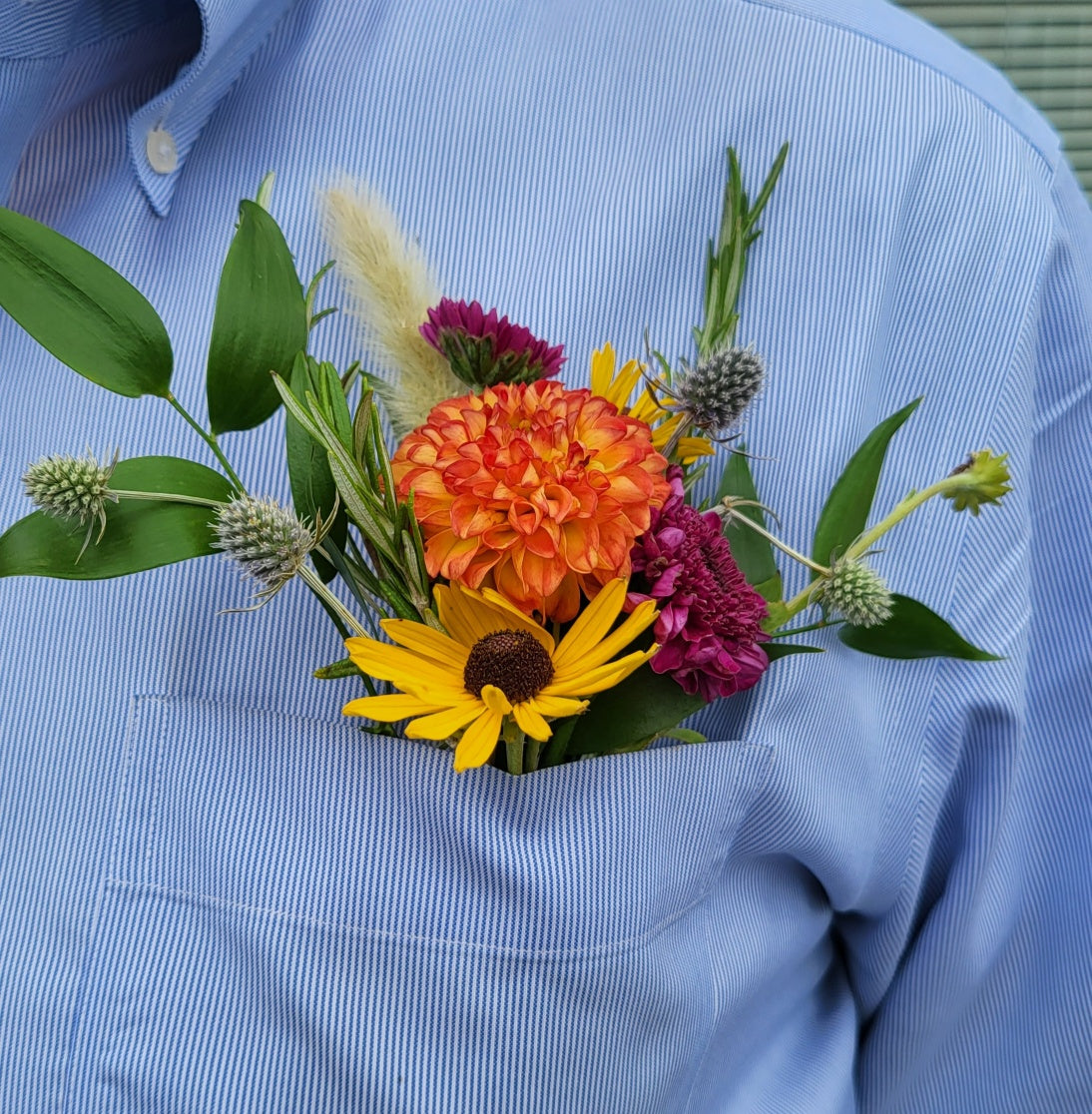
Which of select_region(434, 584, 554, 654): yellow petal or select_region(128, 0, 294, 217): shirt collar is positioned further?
select_region(128, 0, 294, 217): shirt collar

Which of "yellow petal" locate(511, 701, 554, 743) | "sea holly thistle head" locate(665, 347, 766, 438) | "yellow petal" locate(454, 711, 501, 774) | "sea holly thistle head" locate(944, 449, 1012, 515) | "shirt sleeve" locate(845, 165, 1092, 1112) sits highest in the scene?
"sea holly thistle head" locate(665, 347, 766, 438)

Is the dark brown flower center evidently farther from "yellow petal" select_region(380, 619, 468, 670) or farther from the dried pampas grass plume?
the dried pampas grass plume

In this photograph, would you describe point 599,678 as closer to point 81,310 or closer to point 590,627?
point 590,627

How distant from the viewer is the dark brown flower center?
437 mm

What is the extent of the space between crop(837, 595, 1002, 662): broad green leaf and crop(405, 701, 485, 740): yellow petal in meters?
0.24

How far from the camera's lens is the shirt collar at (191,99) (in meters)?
0.68

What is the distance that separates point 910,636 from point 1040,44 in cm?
120

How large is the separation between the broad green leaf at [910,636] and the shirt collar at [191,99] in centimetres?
53

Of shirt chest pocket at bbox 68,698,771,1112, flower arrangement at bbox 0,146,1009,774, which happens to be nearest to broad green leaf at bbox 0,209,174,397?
flower arrangement at bbox 0,146,1009,774

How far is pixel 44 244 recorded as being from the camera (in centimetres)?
48

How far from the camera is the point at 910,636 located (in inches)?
22.7

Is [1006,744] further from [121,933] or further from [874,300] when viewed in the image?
[121,933]

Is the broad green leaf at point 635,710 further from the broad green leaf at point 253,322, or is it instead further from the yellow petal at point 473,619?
the broad green leaf at point 253,322

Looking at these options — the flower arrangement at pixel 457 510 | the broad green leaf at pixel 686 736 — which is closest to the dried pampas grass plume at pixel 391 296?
the flower arrangement at pixel 457 510
